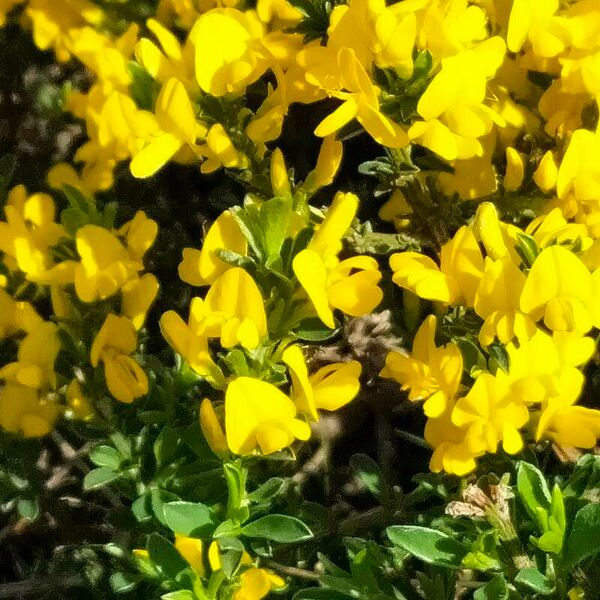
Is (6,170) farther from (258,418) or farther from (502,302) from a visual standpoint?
(502,302)

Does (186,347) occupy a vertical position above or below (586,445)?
above

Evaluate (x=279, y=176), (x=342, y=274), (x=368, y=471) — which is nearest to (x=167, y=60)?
(x=279, y=176)

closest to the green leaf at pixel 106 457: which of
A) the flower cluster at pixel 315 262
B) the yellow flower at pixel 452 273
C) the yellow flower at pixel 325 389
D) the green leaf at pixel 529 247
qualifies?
the flower cluster at pixel 315 262

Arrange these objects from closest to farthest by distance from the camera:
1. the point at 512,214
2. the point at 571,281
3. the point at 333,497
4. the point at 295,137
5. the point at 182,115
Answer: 1. the point at 571,281
2. the point at 182,115
3. the point at 512,214
4. the point at 333,497
5. the point at 295,137

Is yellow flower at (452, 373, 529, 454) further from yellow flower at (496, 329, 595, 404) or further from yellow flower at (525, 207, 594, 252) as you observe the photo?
yellow flower at (525, 207, 594, 252)

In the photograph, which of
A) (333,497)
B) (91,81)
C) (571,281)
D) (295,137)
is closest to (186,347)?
(571,281)

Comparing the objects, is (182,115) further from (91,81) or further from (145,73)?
(91,81)

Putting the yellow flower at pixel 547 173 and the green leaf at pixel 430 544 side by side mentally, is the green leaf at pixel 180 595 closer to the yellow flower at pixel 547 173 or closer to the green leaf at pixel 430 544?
the green leaf at pixel 430 544
